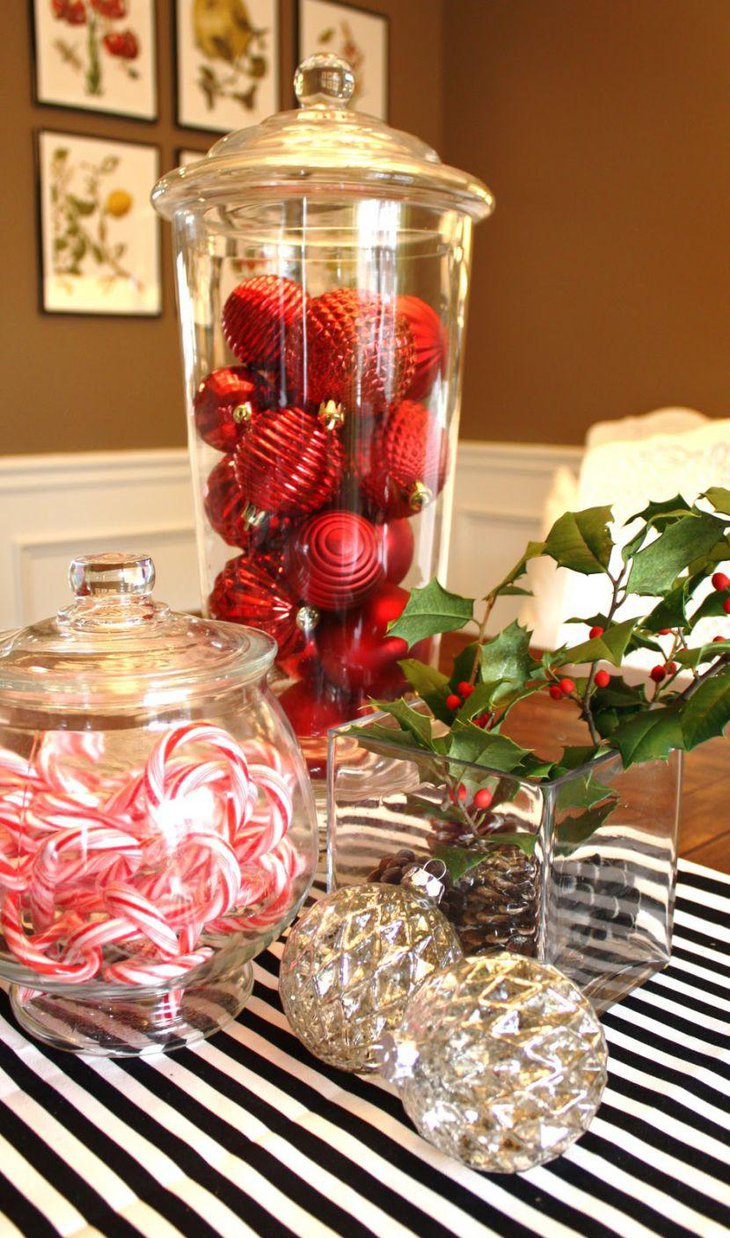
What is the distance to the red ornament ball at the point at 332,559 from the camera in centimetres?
82

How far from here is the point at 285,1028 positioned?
0.58 m

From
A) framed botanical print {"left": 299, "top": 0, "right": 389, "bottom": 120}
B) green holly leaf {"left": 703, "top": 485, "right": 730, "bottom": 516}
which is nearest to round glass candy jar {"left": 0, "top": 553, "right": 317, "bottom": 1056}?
green holly leaf {"left": 703, "top": 485, "right": 730, "bottom": 516}

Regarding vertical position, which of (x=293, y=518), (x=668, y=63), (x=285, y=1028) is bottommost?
(x=285, y=1028)

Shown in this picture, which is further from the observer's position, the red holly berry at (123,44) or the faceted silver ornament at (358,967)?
the red holly berry at (123,44)

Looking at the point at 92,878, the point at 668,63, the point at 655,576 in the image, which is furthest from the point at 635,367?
the point at 92,878

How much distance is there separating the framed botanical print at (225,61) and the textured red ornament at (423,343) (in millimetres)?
2140

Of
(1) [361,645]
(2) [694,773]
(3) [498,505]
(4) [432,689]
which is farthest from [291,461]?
(3) [498,505]

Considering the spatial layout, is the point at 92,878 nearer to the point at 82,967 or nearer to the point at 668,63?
the point at 82,967

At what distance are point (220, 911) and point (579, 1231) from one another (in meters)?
0.20

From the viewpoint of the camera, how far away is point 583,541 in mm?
597

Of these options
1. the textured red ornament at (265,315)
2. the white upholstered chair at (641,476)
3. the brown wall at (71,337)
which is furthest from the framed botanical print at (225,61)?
the textured red ornament at (265,315)

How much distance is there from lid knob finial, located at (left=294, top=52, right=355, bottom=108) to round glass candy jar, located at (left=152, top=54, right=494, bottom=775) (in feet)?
0.08

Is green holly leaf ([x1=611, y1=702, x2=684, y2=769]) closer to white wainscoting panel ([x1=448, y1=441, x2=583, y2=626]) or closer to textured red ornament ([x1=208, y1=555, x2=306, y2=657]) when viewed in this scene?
textured red ornament ([x1=208, y1=555, x2=306, y2=657])

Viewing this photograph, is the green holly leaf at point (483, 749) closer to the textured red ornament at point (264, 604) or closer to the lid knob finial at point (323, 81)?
the textured red ornament at point (264, 604)
